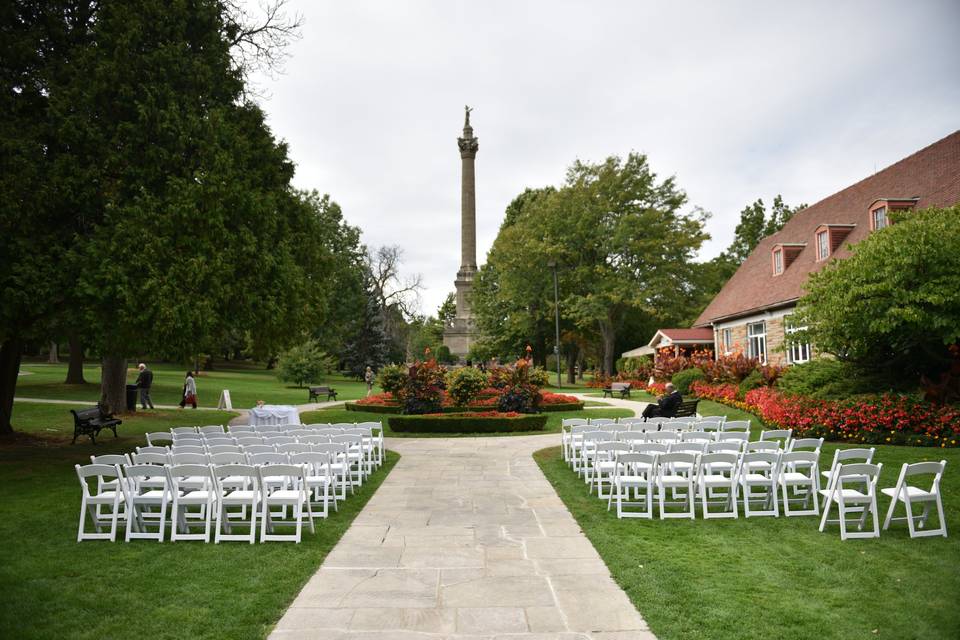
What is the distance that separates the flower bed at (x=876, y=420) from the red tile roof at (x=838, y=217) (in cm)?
564

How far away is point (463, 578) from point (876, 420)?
12.7m

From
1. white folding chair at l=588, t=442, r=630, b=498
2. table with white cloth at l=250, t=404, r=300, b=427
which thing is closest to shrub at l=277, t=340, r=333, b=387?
table with white cloth at l=250, t=404, r=300, b=427

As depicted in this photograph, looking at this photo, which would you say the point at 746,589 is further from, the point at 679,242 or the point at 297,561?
the point at 679,242

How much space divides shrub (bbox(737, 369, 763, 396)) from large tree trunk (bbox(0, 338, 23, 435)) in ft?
72.5

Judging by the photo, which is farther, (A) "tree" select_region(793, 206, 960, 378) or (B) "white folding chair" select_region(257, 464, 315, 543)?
(A) "tree" select_region(793, 206, 960, 378)

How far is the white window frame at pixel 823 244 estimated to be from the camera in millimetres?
25812

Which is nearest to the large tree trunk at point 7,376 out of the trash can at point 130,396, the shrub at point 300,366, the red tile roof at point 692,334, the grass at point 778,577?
the trash can at point 130,396

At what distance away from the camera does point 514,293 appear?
47.0 metres

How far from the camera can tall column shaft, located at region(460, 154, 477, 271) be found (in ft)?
201

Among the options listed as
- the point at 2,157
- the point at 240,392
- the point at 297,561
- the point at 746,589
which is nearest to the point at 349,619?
the point at 297,561

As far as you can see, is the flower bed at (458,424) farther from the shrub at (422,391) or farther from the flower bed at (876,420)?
the flower bed at (876,420)

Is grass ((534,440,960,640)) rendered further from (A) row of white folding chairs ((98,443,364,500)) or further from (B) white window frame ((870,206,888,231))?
(B) white window frame ((870,206,888,231))

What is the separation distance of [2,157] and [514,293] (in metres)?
36.3

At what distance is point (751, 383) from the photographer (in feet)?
77.5
